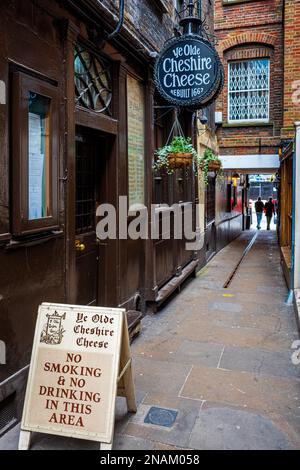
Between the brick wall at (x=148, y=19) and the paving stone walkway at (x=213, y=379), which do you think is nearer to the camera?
the paving stone walkway at (x=213, y=379)

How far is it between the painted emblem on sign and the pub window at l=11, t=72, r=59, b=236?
2.33ft

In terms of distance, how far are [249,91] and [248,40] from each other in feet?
5.09

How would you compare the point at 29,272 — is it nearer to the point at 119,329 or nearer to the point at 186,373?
the point at 119,329

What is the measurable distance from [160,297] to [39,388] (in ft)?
12.3

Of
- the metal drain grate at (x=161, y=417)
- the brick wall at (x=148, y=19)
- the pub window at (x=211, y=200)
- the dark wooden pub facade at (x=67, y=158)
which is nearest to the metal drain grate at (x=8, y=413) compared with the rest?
the dark wooden pub facade at (x=67, y=158)

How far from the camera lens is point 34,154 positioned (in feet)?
11.8

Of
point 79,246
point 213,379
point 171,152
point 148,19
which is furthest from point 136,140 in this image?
point 213,379

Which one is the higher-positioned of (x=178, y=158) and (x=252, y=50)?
(x=252, y=50)

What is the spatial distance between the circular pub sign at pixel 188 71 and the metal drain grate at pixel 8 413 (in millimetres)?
4636

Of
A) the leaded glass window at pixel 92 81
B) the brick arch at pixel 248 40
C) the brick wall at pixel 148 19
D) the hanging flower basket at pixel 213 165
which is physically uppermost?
the brick arch at pixel 248 40

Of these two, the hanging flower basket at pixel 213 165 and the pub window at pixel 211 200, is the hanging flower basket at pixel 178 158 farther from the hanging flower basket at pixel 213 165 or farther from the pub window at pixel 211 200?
the pub window at pixel 211 200

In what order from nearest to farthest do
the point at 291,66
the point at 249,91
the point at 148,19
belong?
the point at 148,19, the point at 291,66, the point at 249,91

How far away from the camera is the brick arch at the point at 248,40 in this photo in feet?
45.0

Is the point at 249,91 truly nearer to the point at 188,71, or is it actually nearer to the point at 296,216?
the point at 296,216
